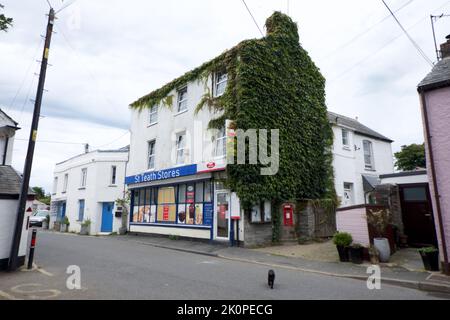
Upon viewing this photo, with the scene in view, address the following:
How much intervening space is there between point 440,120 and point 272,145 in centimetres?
733

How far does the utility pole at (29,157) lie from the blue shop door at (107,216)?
14.8 metres

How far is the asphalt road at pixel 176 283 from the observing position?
6371 mm

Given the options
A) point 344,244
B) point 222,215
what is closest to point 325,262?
point 344,244

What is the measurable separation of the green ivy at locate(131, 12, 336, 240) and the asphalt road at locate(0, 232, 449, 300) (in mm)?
5010

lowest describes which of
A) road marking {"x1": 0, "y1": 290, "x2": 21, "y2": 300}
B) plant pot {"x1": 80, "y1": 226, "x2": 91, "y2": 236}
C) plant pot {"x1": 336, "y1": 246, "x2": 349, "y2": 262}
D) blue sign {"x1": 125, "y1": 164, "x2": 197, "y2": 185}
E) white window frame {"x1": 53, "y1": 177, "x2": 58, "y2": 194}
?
road marking {"x1": 0, "y1": 290, "x2": 21, "y2": 300}

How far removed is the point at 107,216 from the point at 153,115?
28.2 ft

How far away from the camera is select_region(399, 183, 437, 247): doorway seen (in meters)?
12.1

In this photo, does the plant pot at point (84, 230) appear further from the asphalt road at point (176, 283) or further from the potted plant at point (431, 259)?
the potted plant at point (431, 259)

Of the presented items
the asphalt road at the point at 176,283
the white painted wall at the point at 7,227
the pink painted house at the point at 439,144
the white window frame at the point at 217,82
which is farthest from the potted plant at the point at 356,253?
the white painted wall at the point at 7,227

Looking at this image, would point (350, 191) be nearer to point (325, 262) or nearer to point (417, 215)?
point (417, 215)

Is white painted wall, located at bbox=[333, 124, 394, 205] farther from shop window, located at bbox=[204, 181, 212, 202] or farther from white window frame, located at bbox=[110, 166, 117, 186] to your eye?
white window frame, located at bbox=[110, 166, 117, 186]

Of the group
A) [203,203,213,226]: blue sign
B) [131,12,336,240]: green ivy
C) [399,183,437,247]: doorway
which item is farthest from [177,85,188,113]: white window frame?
[399,183,437,247]: doorway
